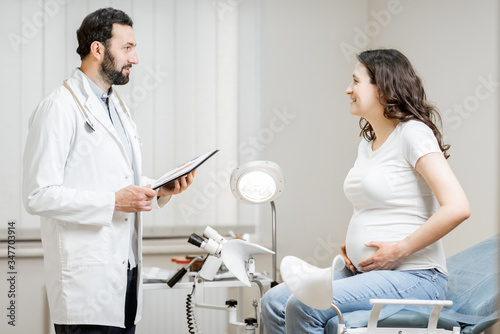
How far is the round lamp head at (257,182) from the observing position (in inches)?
80.9

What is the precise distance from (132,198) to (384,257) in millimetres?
763

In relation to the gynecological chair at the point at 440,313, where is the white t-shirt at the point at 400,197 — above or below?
above

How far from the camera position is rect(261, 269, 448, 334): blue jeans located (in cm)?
156

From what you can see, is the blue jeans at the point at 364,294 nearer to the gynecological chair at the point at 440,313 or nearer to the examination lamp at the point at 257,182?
the gynecological chair at the point at 440,313

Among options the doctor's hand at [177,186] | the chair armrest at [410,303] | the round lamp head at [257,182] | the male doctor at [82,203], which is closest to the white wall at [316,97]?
the round lamp head at [257,182]

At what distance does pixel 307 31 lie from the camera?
3350mm

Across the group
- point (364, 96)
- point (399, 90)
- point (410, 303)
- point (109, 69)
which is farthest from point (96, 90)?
point (410, 303)

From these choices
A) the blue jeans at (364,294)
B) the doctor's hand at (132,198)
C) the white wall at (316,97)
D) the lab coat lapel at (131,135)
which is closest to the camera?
the blue jeans at (364,294)

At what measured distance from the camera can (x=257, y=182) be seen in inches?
82.4

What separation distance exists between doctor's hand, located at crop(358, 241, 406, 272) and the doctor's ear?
1.06 m

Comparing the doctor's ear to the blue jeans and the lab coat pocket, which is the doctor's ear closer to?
the lab coat pocket

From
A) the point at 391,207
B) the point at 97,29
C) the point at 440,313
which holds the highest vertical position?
the point at 97,29

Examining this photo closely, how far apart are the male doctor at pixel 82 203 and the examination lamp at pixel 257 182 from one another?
42 centimetres

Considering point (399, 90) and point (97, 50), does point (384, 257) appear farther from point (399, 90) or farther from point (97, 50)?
point (97, 50)
